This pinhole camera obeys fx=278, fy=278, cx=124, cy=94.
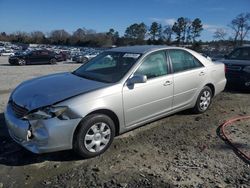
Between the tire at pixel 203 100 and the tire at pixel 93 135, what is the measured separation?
2.41m

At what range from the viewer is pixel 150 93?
15.0ft

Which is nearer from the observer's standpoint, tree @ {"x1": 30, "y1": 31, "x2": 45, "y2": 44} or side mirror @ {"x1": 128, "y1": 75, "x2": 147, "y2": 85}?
side mirror @ {"x1": 128, "y1": 75, "x2": 147, "y2": 85}

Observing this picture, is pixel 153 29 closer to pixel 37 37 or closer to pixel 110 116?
pixel 37 37

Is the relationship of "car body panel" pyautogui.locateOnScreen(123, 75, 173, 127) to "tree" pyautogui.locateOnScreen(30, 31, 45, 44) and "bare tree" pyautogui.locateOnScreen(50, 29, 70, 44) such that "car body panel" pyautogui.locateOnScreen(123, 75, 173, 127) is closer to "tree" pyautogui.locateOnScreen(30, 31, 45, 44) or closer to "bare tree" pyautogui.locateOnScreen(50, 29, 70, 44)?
"bare tree" pyautogui.locateOnScreen(50, 29, 70, 44)

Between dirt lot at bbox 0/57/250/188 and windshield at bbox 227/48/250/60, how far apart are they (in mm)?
4521

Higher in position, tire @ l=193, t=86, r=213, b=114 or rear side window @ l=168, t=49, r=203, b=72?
rear side window @ l=168, t=49, r=203, b=72

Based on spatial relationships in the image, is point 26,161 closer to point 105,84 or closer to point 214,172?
point 105,84

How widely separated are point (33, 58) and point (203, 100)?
22.9 m

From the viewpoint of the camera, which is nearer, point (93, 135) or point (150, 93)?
point (93, 135)

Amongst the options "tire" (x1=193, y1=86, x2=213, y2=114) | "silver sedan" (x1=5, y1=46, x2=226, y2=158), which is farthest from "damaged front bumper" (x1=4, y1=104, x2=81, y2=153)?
"tire" (x1=193, y1=86, x2=213, y2=114)

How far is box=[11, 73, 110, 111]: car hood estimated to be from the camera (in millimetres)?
3748

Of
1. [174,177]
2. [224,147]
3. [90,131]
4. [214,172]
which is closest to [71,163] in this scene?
[90,131]

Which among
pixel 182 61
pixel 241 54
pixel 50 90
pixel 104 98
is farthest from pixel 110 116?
pixel 241 54

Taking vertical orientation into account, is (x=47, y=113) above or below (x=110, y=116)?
above
